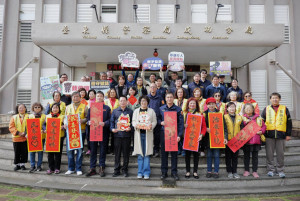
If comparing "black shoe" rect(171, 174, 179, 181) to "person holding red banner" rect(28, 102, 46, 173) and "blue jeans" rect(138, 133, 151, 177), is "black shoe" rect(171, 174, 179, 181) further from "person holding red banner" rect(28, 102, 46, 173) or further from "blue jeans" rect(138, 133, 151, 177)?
"person holding red banner" rect(28, 102, 46, 173)

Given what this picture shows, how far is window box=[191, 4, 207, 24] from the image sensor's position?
11.8 meters

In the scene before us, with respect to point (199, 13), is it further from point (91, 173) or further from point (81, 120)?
point (91, 173)

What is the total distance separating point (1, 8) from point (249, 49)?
13311mm

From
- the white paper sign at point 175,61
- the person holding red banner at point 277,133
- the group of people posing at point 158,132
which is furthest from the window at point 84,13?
the person holding red banner at point 277,133

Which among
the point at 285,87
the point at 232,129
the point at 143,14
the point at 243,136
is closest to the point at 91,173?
the point at 232,129

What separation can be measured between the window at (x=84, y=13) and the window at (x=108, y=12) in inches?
24.3

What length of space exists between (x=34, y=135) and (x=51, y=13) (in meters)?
9.14

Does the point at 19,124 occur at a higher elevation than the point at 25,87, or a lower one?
lower

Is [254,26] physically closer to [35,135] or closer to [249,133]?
[249,133]

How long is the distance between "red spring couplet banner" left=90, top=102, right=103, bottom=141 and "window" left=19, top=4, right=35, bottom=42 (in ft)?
30.3

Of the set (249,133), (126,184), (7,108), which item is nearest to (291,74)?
(249,133)

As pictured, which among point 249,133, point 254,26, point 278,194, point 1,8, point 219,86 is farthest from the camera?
point 1,8

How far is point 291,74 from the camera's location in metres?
11.2

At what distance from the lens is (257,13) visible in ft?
38.6
